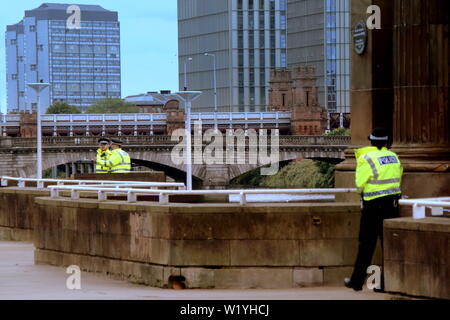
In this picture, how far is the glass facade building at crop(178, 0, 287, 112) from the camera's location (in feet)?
603

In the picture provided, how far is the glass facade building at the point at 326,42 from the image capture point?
172 metres

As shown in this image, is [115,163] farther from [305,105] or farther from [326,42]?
[326,42]

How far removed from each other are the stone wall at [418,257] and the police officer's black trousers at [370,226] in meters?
1.35

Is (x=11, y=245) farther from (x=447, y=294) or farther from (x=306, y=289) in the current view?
(x=447, y=294)

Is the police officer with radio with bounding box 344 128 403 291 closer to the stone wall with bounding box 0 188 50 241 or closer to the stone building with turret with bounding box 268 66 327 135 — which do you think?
the stone wall with bounding box 0 188 50 241

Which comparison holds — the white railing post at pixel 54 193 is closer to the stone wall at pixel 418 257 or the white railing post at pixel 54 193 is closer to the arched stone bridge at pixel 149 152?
the stone wall at pixel 418 257

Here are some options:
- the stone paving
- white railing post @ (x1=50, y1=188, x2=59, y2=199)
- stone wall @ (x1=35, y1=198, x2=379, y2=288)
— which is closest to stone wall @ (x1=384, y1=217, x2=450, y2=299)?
the stone paving

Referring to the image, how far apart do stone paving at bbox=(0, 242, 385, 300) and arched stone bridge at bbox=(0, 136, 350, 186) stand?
8335 centimetres

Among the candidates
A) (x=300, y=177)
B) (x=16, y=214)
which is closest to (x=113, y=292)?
(x=16, y=214)

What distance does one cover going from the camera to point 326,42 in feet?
568

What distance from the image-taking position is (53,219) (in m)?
20.8

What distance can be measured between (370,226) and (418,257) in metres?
1.93
